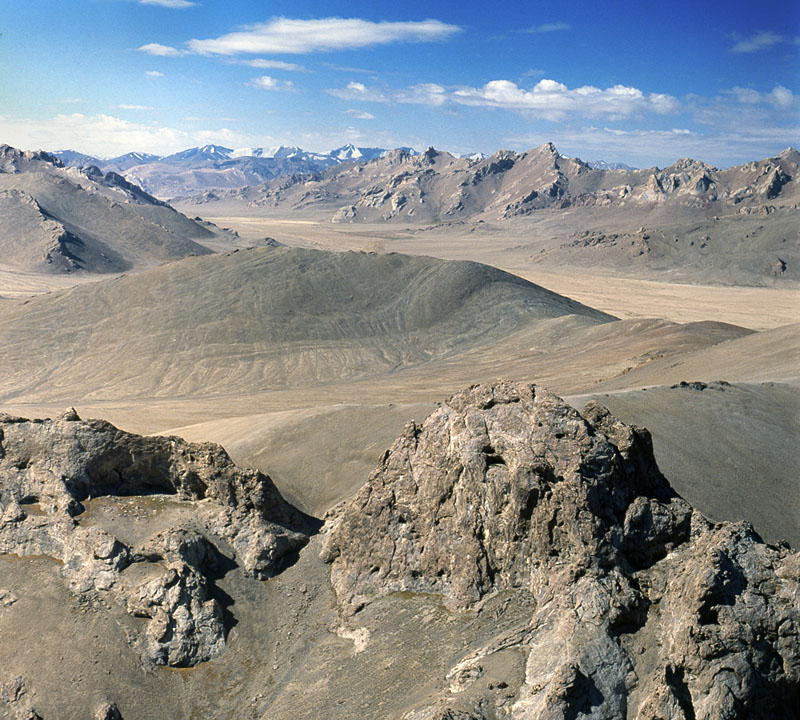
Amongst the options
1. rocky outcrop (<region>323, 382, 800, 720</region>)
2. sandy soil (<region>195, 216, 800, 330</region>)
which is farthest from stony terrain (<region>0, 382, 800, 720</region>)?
sandy soil (<region>195, 216, 800, 330</region>)

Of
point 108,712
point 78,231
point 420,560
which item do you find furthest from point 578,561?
point 78,231

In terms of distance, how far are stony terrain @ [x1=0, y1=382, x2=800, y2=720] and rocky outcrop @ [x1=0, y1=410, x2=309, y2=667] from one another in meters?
0.06

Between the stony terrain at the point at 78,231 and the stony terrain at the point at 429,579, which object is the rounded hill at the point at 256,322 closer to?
the stony terrain at the point at 429,579

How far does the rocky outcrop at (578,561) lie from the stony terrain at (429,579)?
0.15 feet

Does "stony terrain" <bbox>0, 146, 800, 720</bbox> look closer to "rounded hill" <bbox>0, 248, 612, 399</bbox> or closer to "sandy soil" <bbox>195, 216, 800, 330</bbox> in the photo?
"rounded hill" <bbox>0, 248, 612, 399</bbox>

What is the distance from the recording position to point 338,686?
18375 mm

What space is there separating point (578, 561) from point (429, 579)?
468cm

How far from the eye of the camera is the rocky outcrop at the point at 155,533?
20.7 m

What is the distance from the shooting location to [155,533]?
22.9 meters

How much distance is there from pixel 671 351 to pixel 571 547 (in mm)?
44927

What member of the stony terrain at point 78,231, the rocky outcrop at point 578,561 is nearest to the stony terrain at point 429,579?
the rocky outcrop at point 578,561

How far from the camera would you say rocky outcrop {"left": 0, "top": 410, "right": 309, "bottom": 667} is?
20.7 meters

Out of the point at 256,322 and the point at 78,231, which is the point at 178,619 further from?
the point at 78,231

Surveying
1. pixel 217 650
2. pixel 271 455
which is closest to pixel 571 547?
pixel 217 650
